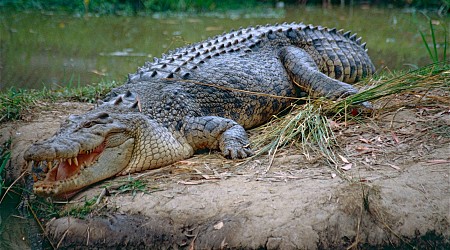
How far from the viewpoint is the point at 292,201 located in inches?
133

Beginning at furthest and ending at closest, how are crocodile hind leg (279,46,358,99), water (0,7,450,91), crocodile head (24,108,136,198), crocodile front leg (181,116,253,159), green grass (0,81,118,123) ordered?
water (0,7,450,91) < green grass (0,81,118,123) < crocodile hind leg (279,46,358,99) < crocodile front leg (181,116,253,159) < crocodile head (24,108,136,198)

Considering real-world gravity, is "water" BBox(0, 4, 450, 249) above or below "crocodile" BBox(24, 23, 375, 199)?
below

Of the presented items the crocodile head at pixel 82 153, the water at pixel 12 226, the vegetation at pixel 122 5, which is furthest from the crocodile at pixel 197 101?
the vegetation at pixel 122 5

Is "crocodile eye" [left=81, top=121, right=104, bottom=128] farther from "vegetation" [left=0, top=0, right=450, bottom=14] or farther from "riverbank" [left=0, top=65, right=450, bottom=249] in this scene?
"vegetation" [left=0, top=0, right=450, bottom=14]

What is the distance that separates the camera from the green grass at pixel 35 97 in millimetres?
5414

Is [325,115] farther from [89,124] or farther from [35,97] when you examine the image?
[35,97]

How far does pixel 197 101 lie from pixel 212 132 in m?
0.38

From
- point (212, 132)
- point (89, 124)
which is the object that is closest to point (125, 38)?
point (212, 132)

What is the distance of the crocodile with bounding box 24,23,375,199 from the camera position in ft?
12.7

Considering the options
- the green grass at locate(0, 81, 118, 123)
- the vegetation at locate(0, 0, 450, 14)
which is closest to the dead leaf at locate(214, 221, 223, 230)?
the green grass at locate(0, 81, 118, 123)

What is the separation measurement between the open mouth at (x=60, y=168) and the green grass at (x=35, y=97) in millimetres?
1641

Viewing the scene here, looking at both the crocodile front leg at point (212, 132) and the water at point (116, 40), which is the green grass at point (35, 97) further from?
the crocodile front leg at point (212, 132)

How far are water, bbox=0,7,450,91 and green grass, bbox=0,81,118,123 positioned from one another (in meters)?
0.72

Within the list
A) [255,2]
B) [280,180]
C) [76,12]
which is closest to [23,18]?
[76,12]
